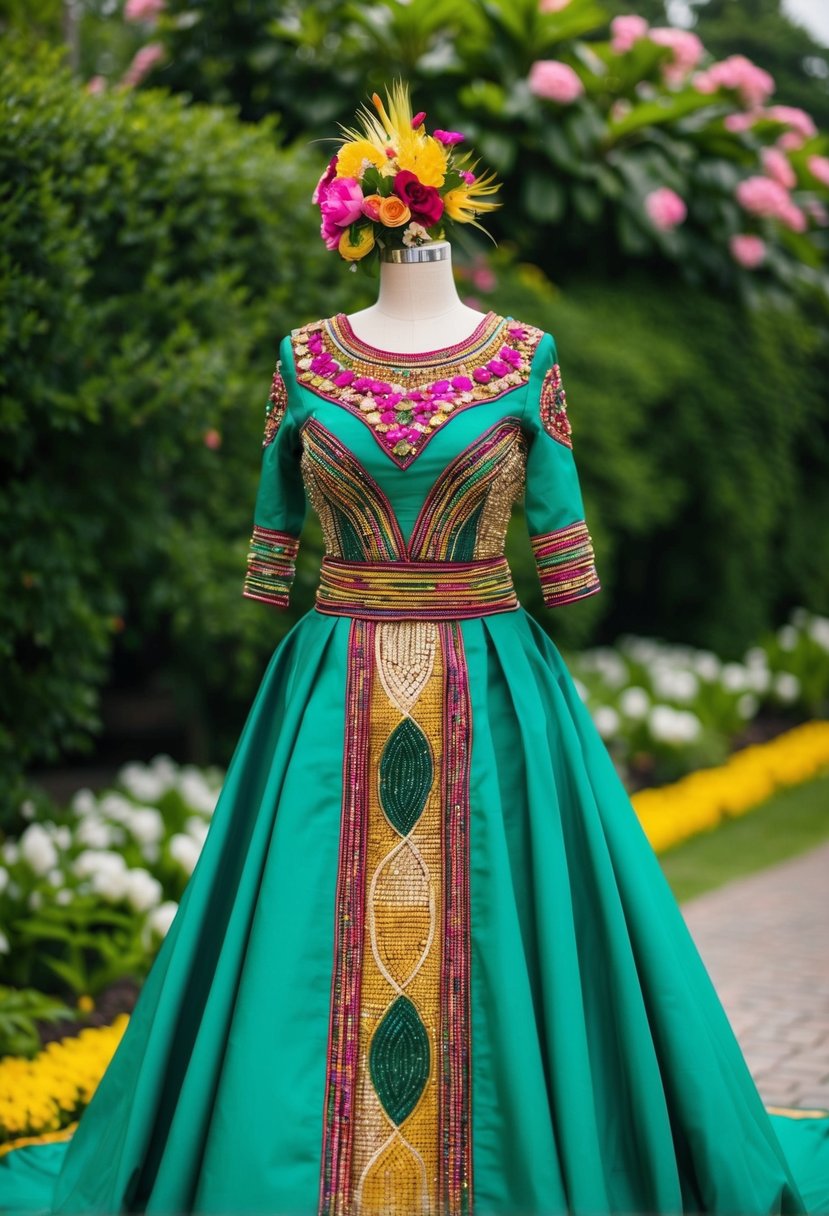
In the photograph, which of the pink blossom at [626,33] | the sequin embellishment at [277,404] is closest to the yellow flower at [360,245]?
the sequin embellishment at [277,404]

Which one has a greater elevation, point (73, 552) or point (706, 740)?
point (706, 740)

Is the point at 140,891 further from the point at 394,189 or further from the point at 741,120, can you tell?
the point at 741,120

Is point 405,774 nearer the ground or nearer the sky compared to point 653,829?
nearer the ground

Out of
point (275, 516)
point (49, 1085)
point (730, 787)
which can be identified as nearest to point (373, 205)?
point (275, 516)

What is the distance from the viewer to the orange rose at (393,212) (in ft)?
8.57

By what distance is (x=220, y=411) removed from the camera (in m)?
4.66

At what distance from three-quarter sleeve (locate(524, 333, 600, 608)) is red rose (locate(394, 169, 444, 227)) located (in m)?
0.32

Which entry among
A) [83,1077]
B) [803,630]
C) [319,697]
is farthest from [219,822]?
[803,630]

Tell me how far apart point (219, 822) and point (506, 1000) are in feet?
2.04

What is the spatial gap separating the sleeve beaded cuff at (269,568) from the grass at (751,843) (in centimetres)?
271

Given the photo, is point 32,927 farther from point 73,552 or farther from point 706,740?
point 706,740

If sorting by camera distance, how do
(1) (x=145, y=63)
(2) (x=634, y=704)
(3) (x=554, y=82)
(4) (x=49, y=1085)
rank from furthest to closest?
(2) (x=634, y=704) < (1) (x=145, y=63) < (3) (x=554, y=82) < (4) (x=49, y=1085)

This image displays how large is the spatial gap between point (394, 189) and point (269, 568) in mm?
759

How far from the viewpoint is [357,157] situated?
8.80ft
